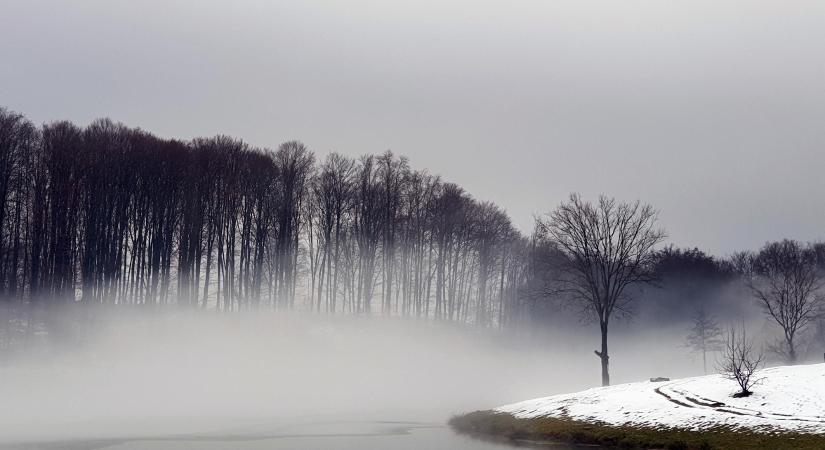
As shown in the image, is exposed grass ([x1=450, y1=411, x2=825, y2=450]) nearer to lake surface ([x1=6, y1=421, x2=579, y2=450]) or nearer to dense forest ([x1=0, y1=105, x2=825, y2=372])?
lake surface ([x1=6, y1=421, x2=579, y2=450])

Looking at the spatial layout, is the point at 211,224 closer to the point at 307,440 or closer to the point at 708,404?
the point at 307,440

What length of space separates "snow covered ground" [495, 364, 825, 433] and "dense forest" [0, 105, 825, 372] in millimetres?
14104

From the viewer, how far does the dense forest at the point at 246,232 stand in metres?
76.4

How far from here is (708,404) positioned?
39.7 m

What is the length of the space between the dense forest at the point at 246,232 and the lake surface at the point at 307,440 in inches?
766

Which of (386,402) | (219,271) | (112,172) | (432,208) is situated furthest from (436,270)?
(112,172)

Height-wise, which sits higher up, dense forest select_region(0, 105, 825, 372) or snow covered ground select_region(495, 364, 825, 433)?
dense forest select_region(0, 105, 825, 372)

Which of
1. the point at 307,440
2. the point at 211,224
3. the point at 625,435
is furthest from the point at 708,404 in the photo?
the point at 211,224

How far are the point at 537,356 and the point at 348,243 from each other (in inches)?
1498

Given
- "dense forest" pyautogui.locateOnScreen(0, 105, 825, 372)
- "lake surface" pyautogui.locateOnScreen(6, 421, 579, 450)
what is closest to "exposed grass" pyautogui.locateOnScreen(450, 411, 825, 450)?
"lake surface" pyautogui.locateOnScreen(6, 421, 579, 450)

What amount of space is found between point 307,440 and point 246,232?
5309 centimetres

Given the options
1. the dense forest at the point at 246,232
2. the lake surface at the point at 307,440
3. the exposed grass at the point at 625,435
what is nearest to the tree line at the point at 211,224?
the dense forest at the point at 246,232

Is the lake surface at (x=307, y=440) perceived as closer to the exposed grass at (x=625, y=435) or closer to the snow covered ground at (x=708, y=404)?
the exposed grass at (x=625, y=435)

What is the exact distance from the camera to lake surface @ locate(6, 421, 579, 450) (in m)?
41.0
